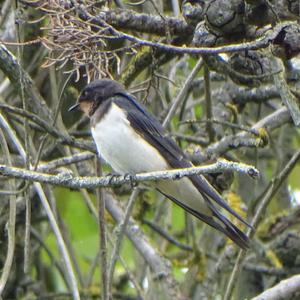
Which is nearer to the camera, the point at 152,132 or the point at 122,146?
the point at 122,146

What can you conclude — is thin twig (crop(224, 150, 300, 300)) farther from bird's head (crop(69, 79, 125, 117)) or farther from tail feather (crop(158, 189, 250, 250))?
bird's head (crop(69, 79, 125, 117))

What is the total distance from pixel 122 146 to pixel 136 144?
4.5 inches

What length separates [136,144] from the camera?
500 cm

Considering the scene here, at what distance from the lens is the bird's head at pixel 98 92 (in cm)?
500

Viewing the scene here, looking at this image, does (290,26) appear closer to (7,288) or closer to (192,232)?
(192,232)

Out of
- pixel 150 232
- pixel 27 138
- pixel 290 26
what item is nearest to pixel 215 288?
pixel 150 232

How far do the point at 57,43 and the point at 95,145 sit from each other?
36.7 inches

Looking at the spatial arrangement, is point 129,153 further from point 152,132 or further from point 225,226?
point 225,226

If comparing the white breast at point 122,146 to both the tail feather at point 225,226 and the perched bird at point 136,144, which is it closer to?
the perched bird at point 136,144

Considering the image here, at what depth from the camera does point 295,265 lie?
6035 mm

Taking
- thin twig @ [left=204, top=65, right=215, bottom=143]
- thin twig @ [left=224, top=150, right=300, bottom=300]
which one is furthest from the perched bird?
thin twig @ [left=204, top=65, right=215, bottom=143]

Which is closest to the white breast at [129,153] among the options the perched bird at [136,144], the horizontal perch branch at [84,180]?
the perched bird at [136,144]

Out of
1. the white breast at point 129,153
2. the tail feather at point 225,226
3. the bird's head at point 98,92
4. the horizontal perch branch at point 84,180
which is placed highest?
the bird's head at point 98,92

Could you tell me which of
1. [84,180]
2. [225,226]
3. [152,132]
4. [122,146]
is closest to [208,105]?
[152,132]
